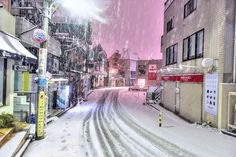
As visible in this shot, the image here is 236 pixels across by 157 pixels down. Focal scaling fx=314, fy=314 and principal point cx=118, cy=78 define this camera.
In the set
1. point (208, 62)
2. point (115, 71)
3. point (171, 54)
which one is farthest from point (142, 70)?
point (208, 62)

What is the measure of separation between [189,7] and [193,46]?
406cm

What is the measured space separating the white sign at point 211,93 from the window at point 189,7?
7.08 meters

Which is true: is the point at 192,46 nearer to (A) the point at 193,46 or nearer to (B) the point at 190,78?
(A) the point at 193,46

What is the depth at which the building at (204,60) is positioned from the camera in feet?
60.4

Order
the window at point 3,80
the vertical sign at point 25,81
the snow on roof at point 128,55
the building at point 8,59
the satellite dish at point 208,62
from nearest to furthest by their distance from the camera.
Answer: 1. the building at point 8,59
2. the window at point 3,80
3. the satellite dish at point 208,62
4. the vertical sign at point 25,81
5. the snow on roof at point 128,55

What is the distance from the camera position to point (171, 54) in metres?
33.7

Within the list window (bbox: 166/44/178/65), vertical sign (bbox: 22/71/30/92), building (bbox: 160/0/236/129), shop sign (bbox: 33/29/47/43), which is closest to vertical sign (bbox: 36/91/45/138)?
shop sign (bbox: 33/29/47/43)

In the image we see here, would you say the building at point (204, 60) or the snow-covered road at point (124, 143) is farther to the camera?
the building at point (204, 60)

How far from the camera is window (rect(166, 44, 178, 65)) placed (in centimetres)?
3145

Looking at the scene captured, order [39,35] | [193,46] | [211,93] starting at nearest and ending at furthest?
[39,35], [211,93], [193,46]

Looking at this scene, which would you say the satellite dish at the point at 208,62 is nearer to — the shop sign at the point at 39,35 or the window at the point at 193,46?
the window at the point at 193,46

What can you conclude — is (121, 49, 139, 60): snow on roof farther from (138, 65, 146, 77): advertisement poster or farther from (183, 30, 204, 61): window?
(183, 30, 204, 61): window

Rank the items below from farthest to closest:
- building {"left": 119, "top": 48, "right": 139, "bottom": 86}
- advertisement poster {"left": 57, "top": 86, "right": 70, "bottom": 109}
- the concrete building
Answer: building {"left": 119, "top": 48, "right": 139, "bottom": 86} < the concrete building < advertisement poster {"left": 57, "top": 86, "right": 70, "bottom": 109}

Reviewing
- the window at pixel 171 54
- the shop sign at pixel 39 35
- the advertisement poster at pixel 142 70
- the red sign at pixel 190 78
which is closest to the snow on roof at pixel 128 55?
the advertisement poster at pixel 142 70
